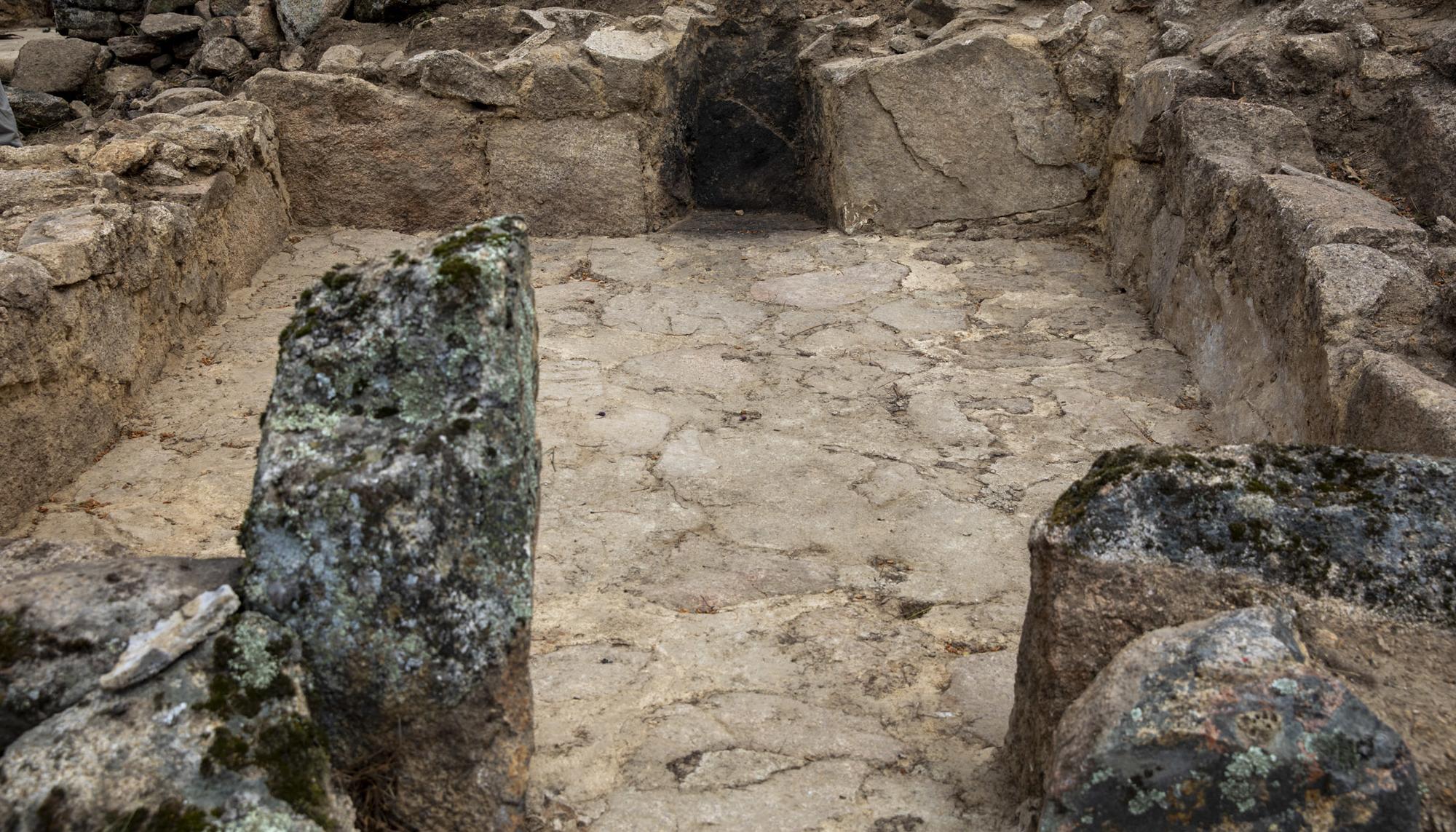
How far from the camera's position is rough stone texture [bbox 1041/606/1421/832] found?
5.24 feet

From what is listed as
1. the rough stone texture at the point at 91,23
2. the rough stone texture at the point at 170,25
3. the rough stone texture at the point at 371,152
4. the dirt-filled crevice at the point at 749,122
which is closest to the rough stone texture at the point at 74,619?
the rough stone texture at the point at 371,152

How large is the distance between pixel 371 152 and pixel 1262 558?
4539 mm

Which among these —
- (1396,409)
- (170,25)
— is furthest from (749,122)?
(1396,409)

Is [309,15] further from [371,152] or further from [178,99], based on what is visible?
[371,152]

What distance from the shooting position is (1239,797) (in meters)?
1.60

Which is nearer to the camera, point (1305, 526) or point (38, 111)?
point (1305, 526)

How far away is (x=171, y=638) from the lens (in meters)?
1.64

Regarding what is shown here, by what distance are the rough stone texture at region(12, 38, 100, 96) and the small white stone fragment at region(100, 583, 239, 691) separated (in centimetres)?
679

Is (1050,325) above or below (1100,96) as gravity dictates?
below

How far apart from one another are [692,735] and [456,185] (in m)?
3.82

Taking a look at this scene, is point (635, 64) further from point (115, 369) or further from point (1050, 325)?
point (115, 369)

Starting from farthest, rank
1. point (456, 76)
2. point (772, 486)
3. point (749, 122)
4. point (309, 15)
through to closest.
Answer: point (309, 15)
point (749, 122)
point (456, 76)
point (772, 486)

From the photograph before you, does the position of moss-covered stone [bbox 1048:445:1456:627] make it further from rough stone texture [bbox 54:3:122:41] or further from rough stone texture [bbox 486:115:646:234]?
rough stone texture [bbox 54:3:122:41]

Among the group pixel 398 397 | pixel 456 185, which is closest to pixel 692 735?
pixel 398 397
